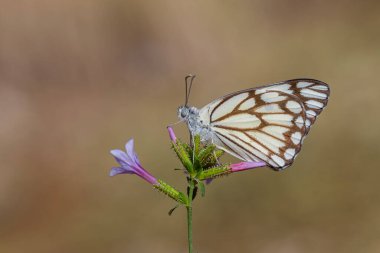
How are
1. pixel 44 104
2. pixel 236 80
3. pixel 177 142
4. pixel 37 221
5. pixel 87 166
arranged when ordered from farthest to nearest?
1. pixel 236 80
2. pixel 44 104
3. pixel 87 166
4. pixel 37 221
5. pixel 177 142

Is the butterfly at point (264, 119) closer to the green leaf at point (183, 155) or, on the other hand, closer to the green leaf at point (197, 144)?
the green leaf at point (197, 144)

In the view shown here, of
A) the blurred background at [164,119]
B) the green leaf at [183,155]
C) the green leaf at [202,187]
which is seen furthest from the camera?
the blurred background at [164,119]

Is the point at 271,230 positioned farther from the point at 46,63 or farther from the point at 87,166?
the point at 46,63

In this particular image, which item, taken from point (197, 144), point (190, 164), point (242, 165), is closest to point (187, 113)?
point (197, 144)

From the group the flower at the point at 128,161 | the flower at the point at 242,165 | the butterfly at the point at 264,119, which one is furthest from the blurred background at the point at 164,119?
the flower at the point at 128,161

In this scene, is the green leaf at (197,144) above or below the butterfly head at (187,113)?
below

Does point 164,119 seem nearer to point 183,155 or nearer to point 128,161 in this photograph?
point 128,161

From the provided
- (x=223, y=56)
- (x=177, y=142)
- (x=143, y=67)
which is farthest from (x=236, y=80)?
(x=177, y=142)

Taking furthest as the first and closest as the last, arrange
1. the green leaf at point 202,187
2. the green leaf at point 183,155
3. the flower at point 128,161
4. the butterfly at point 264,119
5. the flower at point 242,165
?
the butterfly at point 264,119
the flower at point 242,165
the flower at point 128,161
the green leaf at point 183,155
the green leaf at point 202,187
